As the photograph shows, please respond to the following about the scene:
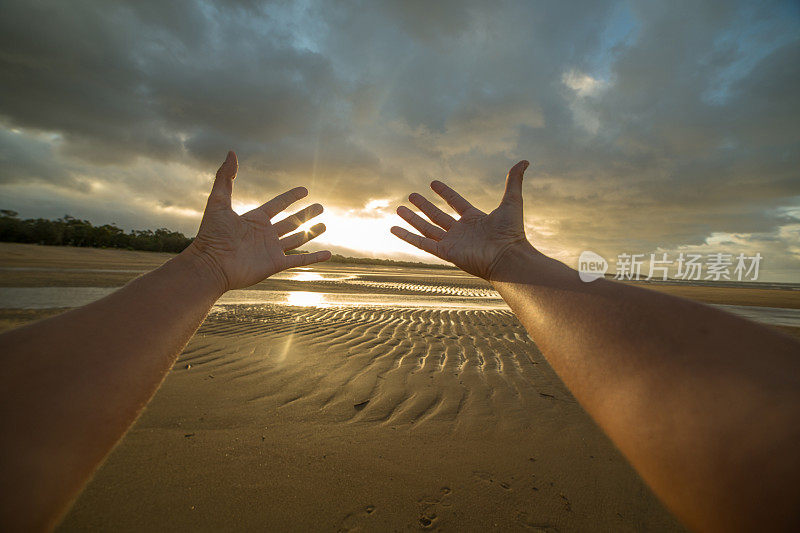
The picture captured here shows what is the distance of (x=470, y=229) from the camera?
194 centimetres

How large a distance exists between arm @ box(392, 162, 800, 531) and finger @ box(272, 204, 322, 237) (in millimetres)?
1559

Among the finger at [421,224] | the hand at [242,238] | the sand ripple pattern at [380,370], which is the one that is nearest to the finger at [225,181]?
the hand at [242,238]

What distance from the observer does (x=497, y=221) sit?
1787 mm

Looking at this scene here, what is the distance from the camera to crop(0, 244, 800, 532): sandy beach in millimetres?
1797

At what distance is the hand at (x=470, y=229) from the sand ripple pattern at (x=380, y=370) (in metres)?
1.69

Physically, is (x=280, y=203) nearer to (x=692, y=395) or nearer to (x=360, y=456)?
(x=360, y=456)

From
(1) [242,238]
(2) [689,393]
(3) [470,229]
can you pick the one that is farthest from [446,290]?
(2) [689,393]

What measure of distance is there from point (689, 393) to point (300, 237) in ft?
6.39

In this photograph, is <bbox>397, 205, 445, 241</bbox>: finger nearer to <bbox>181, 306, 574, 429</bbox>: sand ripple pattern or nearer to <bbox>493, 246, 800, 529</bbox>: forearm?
<bbox>493, 246, 800, 529</bbox>: forearm

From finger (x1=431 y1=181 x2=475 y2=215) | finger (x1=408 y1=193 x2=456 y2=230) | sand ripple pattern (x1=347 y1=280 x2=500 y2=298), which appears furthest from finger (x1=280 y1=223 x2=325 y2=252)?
sand ripple pattern (x1=347 y1=280 x2=500 y2=298)

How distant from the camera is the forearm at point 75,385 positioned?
770 mm

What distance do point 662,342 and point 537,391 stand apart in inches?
126

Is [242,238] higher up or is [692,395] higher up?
[242,238]

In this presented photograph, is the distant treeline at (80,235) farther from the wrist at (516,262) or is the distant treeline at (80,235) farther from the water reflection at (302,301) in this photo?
the wrist at (516,262)
